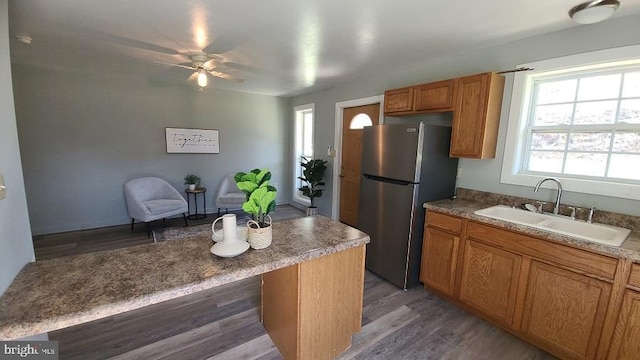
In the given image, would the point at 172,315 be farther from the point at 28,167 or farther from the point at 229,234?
the point at 28,167

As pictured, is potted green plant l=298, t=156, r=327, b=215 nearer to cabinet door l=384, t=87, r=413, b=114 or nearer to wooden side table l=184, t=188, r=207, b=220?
cabinet door l=384, t=87, r=413, b=114

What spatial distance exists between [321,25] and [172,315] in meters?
2.64

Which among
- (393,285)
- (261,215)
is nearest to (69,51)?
(261,215)

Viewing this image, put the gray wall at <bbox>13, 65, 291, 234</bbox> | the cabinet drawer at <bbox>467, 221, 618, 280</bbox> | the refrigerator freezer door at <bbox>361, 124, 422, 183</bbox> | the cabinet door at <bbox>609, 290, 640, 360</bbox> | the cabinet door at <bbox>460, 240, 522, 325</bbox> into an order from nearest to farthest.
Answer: the cabinet door at <bbox>609, 290, 640, 360</bbox>
the cabinet drawer at <bbox>467, 221, 618, 280</bbox>
the cabinet door at <bbox>460, 240, 522, 325</bbox>
the refrigerator freezer door at <bbox>361, 124, 422, 183</bbox>
the gray wall at <bbox>13, 65, 291, 234</bbox>

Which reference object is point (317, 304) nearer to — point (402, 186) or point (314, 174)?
point (402, 186)

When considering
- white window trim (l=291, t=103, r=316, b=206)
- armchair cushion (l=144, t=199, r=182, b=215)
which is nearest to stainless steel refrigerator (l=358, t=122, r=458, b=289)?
white window trim (l=291, t=103, r=316, b=206)

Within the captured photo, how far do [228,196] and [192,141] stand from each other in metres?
1.18

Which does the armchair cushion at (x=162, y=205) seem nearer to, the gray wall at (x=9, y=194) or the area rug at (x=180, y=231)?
the area rug at (x=180, y=231)

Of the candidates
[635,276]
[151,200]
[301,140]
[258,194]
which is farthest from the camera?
[301,140]

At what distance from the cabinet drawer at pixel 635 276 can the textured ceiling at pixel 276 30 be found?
1.60m

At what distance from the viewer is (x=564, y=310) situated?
1637 millimetres

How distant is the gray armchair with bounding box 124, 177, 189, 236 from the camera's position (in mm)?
3525

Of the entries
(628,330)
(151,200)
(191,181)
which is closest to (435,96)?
(628,330)

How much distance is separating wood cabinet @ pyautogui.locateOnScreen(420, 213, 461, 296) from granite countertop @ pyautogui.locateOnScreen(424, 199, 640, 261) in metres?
0.09
